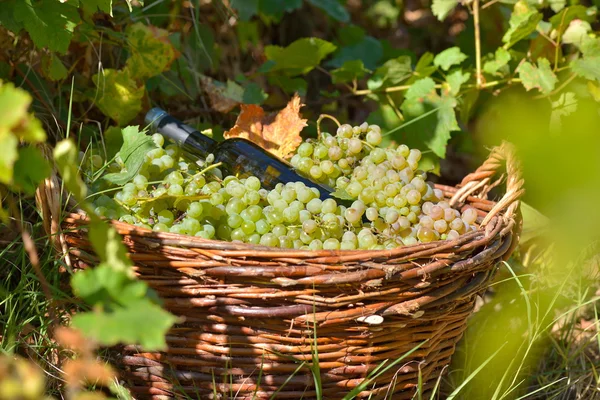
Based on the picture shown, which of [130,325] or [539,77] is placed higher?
[130,325]

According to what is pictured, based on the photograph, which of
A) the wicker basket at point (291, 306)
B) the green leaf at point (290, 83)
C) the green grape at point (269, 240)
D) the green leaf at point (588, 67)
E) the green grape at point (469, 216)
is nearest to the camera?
the wicker basket at point (291, 306)

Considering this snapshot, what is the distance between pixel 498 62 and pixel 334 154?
0.74m

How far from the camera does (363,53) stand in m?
2.13

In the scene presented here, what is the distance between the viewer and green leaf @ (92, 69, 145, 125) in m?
1.62

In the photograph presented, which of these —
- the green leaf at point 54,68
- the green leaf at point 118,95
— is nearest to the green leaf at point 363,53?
the green leaf at point 118,95

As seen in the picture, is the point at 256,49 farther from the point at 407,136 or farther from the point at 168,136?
the point at 168,136

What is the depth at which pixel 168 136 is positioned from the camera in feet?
4.81

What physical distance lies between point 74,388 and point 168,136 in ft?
3.00

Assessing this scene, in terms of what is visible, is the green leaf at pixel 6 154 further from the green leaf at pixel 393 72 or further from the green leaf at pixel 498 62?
the green leaf at pixel 498 62

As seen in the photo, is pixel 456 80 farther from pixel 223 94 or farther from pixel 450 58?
pixel 223 94

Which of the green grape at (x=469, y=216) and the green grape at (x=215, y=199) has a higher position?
the green grape at (x=215, y=199)

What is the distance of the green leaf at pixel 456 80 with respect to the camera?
1813 millimetres

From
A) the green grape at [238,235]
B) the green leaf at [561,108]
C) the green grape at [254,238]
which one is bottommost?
the green leaf at [561,108]

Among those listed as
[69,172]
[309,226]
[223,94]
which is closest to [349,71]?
[223,94]
